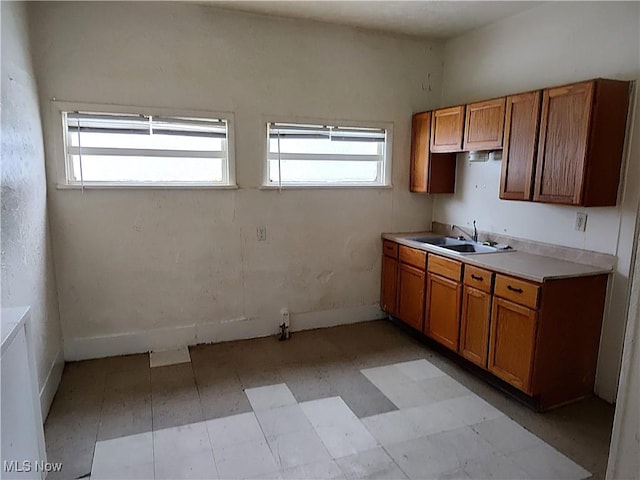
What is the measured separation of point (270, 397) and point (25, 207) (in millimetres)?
1945

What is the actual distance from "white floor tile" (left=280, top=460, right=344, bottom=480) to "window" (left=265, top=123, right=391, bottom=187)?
7.56ft

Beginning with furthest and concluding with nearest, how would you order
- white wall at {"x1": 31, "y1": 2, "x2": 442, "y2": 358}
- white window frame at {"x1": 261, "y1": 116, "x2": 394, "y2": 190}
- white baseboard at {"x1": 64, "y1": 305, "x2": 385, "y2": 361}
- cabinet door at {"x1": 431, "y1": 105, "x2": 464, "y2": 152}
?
white window frame at {"x1": 261, "y1": 116, "x2": 394, "y2": 190}
cabinet door at {"x1": 431, "y1": 105, "x2": 464, "y2": 152}
white baseboard at {"x1": 64, "y1": 305, "x2": 385, "y2": 361}
white wall at {"x1": 31, "y1": 2, "x2": 442, "y2": 358}

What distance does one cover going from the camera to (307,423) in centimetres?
253

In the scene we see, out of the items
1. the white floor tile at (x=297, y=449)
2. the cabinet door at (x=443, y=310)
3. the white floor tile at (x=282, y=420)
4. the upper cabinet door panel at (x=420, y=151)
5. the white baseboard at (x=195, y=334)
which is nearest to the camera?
the white floor tile at (x=297, y=449)

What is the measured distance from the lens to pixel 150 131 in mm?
3281

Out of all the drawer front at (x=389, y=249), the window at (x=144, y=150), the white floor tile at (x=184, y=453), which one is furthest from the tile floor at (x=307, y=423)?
the window at (x=144, y=150)

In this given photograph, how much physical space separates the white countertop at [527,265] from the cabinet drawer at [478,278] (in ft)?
0.13

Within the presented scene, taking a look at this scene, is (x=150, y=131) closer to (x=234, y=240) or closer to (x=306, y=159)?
(x=234, y=240)

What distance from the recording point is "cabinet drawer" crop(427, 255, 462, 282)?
126 inches

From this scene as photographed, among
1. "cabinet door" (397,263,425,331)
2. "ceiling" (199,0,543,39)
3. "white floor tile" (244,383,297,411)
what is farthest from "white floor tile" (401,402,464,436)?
"ceiling" (199,0,543,39)

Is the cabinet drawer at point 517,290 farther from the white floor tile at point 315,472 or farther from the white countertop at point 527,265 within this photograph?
the white floor tile at point 315,472

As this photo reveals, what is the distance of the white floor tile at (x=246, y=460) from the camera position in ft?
6.91

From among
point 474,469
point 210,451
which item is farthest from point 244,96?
point 474,469

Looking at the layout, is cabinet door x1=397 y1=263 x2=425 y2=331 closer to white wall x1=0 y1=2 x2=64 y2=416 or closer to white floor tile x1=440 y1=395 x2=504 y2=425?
white floor tile x1=440 y1=395 x2=504 y2=425
